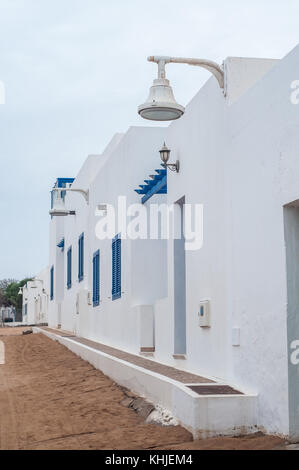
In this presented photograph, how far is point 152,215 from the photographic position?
1508 centimetres

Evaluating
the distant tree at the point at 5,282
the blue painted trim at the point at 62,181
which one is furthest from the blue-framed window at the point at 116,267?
the distant tree at the point at 5,282

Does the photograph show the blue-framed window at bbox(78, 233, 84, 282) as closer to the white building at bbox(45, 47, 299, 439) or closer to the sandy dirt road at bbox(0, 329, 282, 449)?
the white building at bbox(45, 47, 299, 439)

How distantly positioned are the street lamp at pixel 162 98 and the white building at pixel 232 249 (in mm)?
442

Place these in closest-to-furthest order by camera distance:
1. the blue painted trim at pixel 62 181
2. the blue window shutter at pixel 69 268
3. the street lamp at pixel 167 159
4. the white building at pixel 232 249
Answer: the white building at pixel 232 249 → the street lamp at pixel 167 159 → the blue window shutter at pixel 69 268 → the blue painted trim at pixel 62 181

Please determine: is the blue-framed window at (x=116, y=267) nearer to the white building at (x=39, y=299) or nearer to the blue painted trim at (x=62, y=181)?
the blue painted trim at (x=62, y=181)

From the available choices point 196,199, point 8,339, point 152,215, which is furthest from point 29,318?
point 196,199

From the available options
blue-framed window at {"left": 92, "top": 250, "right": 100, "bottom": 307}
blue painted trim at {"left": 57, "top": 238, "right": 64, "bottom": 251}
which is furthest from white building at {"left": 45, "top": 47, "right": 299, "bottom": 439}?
blue painted trim at {"left": 57, "top": 238, "right": 64, "bottom": 251}

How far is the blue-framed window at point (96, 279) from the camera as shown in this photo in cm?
2053

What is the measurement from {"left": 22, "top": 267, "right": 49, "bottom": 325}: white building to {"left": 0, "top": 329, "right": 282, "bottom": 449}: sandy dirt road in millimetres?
27398

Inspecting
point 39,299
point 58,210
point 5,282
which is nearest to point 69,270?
point 58,210

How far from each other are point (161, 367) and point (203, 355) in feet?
4.68

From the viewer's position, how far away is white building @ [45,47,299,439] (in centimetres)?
740

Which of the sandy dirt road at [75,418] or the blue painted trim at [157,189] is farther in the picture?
the blue painted trim at [157,189]
